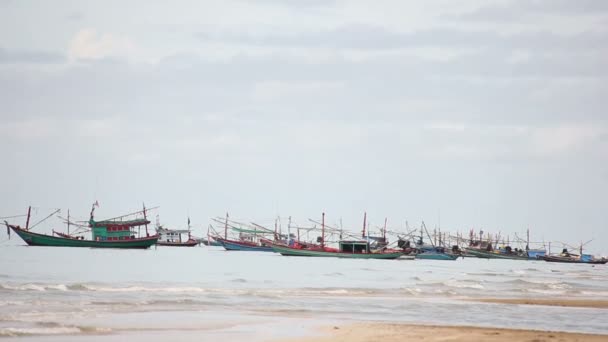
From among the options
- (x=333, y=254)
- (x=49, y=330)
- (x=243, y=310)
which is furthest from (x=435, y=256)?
(x=49, y=330)

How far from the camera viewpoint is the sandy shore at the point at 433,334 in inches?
1021

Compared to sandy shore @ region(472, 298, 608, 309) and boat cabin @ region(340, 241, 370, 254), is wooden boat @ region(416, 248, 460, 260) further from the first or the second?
sandy shore @ region(472, 298, 608, 309)

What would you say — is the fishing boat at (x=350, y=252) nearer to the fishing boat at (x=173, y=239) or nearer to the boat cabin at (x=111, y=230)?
the boat cabin at (x=111, y=230)

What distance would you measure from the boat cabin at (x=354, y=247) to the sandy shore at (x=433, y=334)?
9160 cm

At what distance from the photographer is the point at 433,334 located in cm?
2714

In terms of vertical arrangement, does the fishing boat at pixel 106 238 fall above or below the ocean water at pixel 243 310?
above

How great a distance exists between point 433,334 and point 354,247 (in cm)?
9449

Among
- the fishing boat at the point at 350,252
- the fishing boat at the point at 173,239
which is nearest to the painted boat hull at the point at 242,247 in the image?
the fishing boat at the point at 173,239

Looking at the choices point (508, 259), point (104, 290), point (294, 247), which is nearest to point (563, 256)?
point (508, 259)

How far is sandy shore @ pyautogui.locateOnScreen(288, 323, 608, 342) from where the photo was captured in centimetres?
2592

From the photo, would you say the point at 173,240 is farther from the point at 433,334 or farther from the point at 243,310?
the point at 433,334

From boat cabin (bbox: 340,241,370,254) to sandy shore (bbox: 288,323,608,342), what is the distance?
301 feet

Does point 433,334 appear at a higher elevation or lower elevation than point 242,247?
lower

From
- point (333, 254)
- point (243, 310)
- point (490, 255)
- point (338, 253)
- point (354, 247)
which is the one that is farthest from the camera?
point (490, 255)
